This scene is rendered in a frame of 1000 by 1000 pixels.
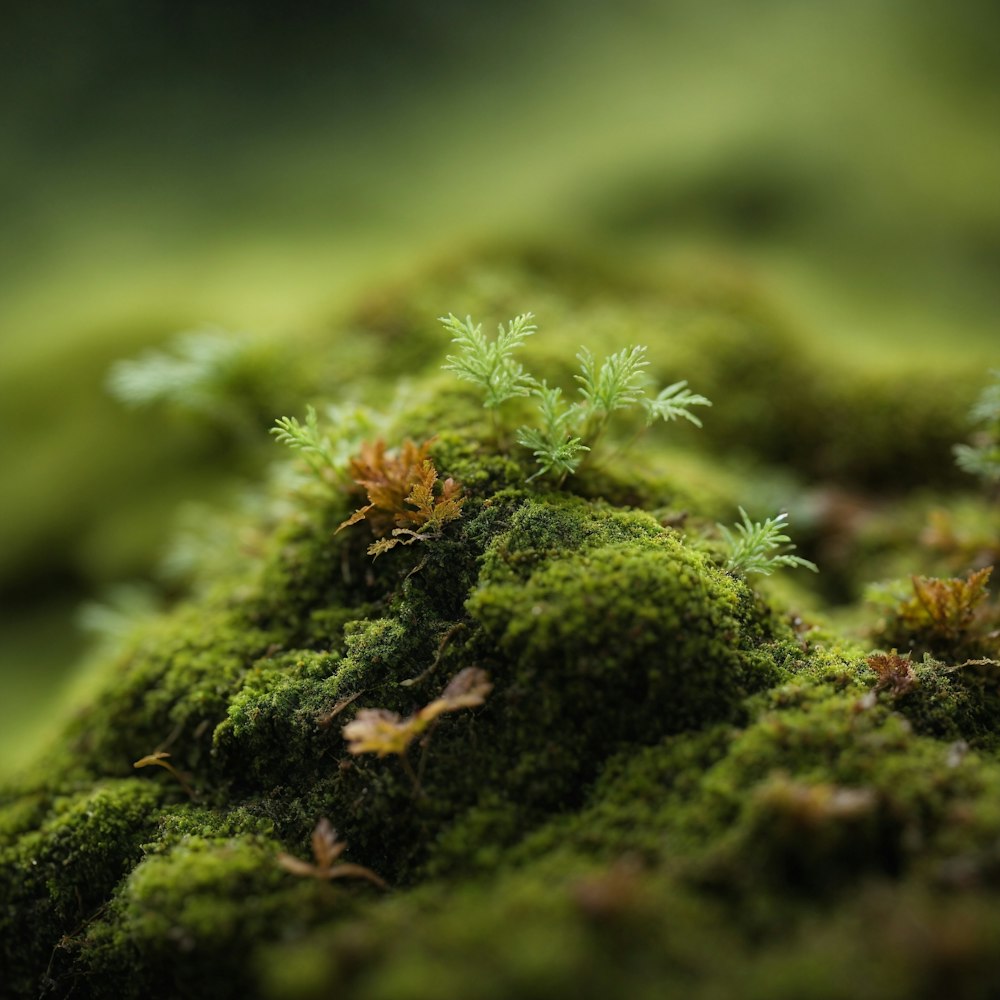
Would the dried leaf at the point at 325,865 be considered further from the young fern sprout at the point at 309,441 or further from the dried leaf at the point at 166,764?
the young fern sprout at the point at 309,441

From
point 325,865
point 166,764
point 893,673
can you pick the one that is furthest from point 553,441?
point 166,764

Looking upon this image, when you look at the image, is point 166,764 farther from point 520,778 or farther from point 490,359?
point 490,359

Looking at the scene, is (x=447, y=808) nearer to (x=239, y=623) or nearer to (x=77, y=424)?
(x=239, y=623)

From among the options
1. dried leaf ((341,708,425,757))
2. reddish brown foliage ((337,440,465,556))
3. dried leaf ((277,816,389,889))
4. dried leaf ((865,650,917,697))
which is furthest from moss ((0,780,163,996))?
dried leaf ((865,650,917,697))

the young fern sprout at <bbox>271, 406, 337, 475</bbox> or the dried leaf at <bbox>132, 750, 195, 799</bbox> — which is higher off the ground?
the young fern sprout at <bbox>271, 406, 337, 475</bbox>

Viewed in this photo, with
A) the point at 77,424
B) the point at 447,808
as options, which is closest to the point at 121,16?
the point at 77,424

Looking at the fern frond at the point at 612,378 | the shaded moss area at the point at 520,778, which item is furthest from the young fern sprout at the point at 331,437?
the fern frond at the point at 612,378

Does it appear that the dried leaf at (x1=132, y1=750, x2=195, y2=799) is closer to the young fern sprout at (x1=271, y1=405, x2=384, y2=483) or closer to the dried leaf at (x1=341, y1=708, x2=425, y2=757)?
the dried leaf at (x1=341, y1=708, x2=425, y2=757)
